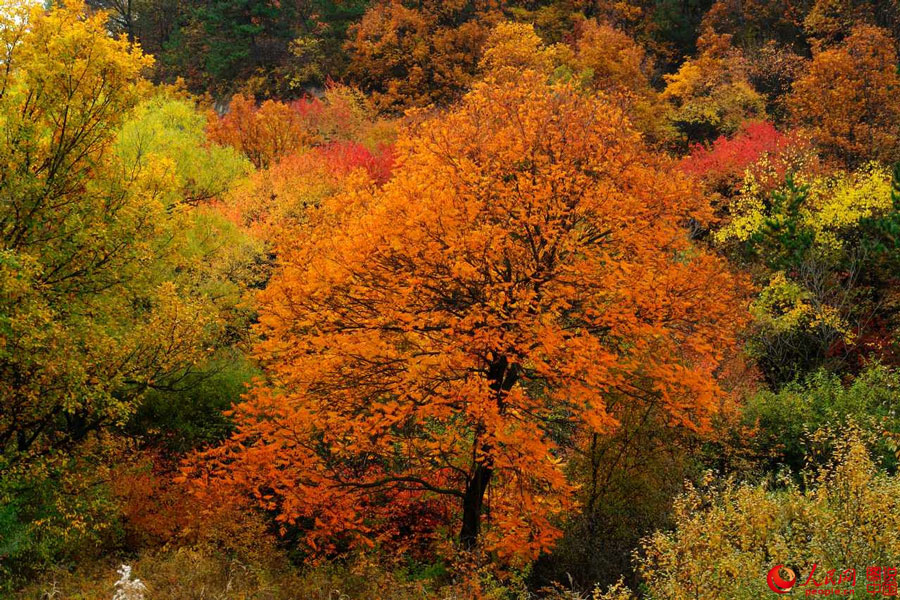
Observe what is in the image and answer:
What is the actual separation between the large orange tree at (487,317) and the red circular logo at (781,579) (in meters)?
3.79

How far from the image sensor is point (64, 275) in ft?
42.9

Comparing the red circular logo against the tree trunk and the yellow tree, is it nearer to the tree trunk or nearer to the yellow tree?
the tree trunk

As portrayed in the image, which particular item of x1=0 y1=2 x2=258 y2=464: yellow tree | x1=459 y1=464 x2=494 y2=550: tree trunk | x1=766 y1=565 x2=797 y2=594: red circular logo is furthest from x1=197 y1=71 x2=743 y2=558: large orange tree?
x1=766 y1=565 x2=797 y2=594: red circular logo

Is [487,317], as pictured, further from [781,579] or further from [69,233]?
[69,233]

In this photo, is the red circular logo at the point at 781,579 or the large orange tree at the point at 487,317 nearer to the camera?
the red circular logo at the point at 781,579

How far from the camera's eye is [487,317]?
475 inches

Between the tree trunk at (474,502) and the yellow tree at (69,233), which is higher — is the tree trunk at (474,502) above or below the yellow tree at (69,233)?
below

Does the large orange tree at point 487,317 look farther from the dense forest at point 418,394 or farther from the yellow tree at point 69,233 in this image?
the yellow tree at point 69,233

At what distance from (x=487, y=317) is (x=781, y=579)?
6.02 m

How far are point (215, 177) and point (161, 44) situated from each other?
140ft

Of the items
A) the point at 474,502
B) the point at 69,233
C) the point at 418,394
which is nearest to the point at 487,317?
the point at 418,394

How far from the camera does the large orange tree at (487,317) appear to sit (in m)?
12.0

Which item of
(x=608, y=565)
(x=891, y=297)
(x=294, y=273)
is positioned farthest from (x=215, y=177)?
(x=891, y=297)

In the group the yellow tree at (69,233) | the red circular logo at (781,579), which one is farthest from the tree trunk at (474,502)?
the yellow tree at (69,233)
